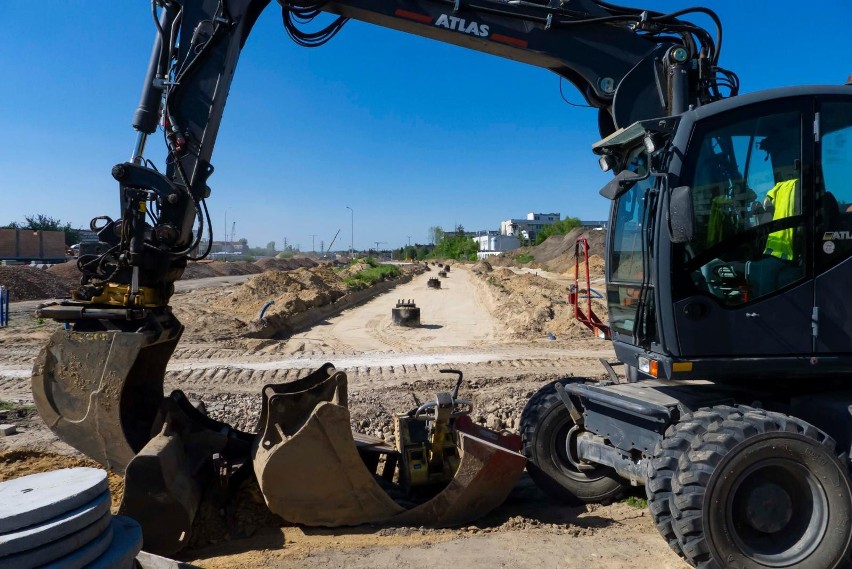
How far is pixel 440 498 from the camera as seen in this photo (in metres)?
4.22

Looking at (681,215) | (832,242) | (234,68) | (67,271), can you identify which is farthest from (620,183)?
(67,271)

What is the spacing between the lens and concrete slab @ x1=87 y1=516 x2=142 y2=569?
274cm

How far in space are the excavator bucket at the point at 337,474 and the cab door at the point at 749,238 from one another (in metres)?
1.57

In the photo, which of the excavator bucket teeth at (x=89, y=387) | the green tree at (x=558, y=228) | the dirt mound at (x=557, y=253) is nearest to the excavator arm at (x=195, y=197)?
the excavator bucket teeth at (x=89, y=387)

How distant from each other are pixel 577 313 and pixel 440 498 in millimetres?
1924

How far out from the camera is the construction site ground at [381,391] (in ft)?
13.0

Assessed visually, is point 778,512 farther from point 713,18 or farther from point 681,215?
point 713,18

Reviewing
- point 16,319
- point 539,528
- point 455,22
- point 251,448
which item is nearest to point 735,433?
point 539,528

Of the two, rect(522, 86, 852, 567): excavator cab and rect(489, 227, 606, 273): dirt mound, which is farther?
rect(489, 227, 606, 273): dirt mound

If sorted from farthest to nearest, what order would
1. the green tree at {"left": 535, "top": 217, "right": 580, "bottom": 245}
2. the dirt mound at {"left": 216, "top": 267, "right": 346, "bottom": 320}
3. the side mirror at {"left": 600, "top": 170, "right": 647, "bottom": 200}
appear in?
the green tree at {"left": 535, "top": 217, "right": 580, "bottom": 245} < the dirt mound at {"left": 216, "top": 267, "right": 346, "bottom": 320} < the side mirror at {"left": 600, "top": 170, "right": 647, "bottom": 200}

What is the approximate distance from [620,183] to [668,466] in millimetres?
1835

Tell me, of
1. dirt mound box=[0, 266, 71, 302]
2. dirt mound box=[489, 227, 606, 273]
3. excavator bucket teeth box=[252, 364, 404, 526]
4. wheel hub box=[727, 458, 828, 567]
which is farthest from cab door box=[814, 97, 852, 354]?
dirt mound box=[489, 227, 606, 273]

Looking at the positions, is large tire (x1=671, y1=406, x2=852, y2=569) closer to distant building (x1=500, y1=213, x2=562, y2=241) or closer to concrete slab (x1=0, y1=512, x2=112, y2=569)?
concrete slab (x1=0, y1=512, x2=112, y2=569)

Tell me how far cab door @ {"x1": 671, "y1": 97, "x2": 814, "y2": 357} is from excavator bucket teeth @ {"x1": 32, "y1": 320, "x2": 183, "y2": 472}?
148 inches
